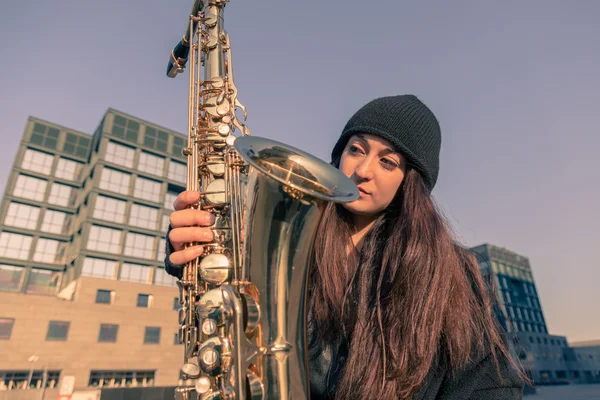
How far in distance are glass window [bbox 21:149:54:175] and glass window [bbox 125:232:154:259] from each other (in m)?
12.3

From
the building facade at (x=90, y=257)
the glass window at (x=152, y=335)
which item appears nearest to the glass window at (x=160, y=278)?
the building facade at (x=90, y=257)

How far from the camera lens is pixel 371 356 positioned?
163 centimetres

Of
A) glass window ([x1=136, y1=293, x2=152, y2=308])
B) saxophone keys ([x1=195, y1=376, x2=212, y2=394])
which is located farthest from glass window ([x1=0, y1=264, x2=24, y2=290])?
saxophone keys ([x1=195, y1=376, x2=212, y2=394])

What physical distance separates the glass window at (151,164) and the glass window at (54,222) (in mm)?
9912

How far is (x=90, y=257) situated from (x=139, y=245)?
15.3ft

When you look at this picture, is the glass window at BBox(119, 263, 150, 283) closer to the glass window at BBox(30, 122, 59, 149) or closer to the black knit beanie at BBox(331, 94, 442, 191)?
the glass window at BBox(30, 122, 59, 149)

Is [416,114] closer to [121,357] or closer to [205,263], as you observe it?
[205,263]

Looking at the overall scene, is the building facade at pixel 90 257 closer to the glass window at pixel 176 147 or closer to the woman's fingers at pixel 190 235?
the glass window at pixel 176 147

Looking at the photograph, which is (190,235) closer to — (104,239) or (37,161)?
(104,239)

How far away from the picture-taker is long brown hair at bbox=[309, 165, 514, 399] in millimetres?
1587

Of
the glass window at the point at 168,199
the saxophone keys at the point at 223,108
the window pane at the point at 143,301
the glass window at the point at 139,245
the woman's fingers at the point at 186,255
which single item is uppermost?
the glass window at the point at 168,199

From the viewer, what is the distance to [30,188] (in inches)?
1565

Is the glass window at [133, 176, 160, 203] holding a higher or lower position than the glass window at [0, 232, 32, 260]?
higher

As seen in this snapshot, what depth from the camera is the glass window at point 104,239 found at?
36.9 metres
